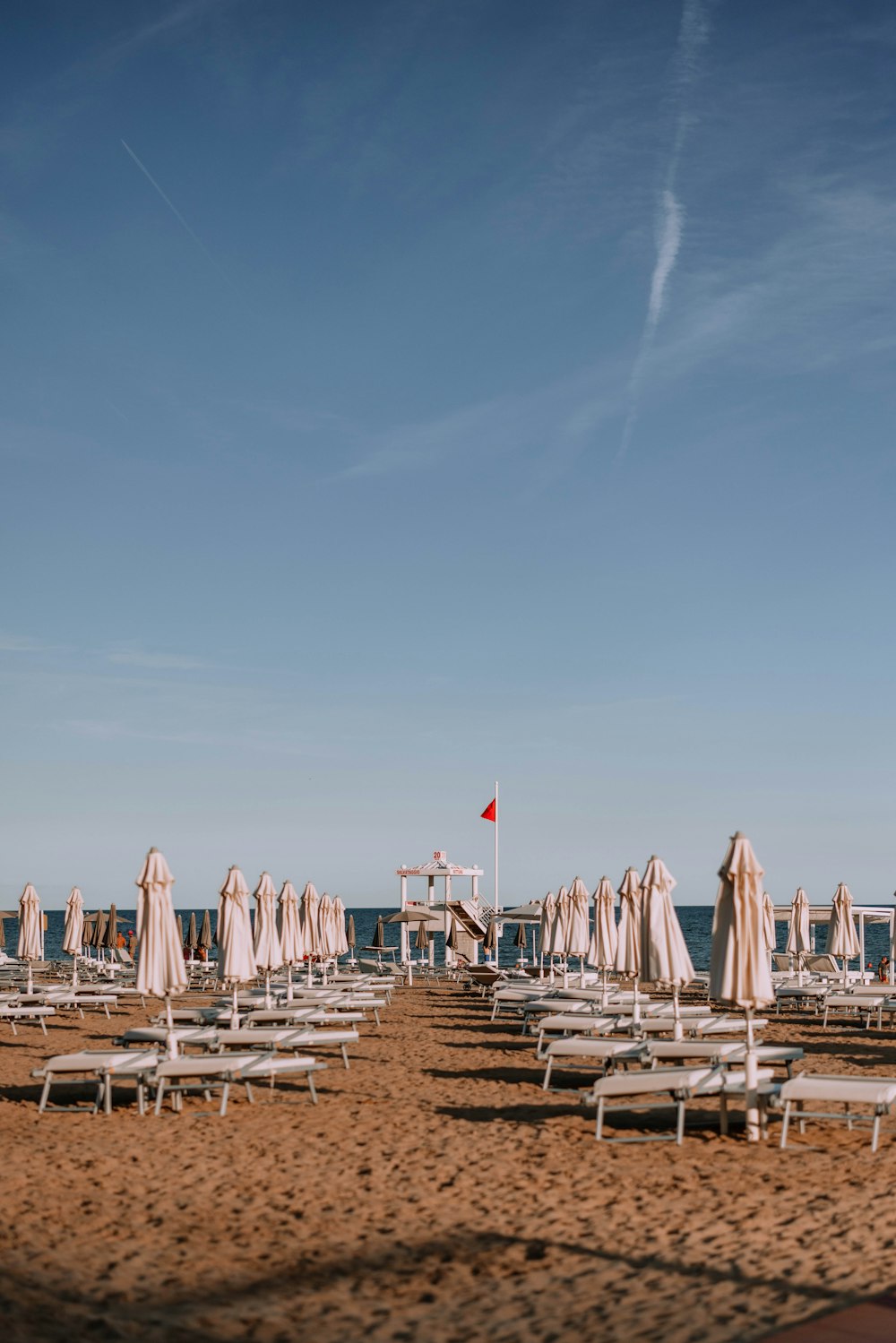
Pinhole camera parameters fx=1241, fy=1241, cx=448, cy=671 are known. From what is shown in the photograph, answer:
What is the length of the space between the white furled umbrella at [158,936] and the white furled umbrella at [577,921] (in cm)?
916

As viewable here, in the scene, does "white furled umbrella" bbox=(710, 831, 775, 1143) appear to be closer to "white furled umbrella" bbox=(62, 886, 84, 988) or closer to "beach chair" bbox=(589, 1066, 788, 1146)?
"beach chair" bbox=(589, 1066, 788, 1146)

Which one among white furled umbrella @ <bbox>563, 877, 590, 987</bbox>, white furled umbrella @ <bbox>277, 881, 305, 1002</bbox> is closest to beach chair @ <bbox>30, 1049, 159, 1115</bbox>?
white furled umbrella @ <bbox>277, 881, 305, 1002</bbox>

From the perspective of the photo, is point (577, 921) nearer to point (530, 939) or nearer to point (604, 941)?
point (604, 941)

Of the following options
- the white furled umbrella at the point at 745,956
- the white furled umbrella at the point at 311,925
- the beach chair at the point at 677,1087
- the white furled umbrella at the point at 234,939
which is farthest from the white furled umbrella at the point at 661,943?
the white furled umbrella at the point at 311,925

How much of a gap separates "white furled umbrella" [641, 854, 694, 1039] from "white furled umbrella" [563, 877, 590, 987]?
6.68 metres

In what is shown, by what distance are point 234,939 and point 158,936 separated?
2345 mm

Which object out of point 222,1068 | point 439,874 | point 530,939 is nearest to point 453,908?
point 439,874

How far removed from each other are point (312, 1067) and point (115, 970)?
20.7 meters

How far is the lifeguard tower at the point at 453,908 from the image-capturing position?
32812mm

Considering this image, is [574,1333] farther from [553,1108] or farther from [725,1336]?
[553,1108]

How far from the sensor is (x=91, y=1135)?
9.70 m

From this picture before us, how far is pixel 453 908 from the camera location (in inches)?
1304

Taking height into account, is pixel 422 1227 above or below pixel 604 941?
below

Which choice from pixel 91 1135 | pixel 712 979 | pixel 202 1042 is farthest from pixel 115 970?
pixel 712 979
